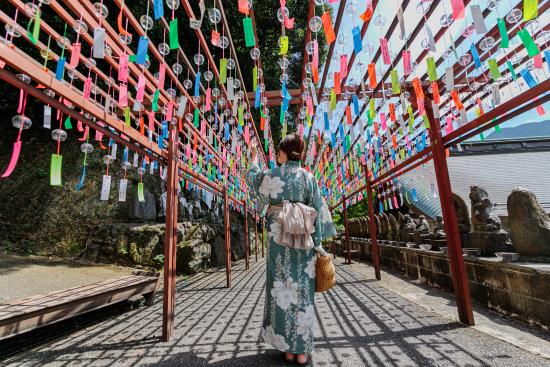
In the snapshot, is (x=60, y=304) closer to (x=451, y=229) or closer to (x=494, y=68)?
(x=451, y=229)

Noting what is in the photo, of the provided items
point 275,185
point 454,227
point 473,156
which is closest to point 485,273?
point 454,227

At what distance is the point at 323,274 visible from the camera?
2514 mm

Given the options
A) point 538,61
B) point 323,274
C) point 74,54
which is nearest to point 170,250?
point 323,274

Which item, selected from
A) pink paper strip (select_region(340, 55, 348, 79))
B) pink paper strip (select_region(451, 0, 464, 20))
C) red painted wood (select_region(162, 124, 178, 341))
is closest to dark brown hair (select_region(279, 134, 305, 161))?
pink paper strip (select_region(340, 55, 348, 79))

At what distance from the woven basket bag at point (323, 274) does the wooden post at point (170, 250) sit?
1742 mm

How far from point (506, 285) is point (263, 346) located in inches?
131

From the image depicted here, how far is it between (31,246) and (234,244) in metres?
6.99

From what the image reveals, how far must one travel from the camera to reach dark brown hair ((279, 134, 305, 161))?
271cm

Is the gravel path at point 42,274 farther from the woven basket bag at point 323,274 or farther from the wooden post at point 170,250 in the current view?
the woven basket bag at point 323,274

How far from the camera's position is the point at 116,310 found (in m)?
4.48

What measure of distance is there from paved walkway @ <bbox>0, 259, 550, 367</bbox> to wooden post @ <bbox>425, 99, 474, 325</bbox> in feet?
0.82

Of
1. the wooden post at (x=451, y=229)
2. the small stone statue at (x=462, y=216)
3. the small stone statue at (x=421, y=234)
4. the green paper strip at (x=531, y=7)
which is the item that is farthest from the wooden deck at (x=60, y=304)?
the small stone statue at (x=421, y=234)

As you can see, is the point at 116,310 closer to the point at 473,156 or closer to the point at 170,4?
the point at 170,4

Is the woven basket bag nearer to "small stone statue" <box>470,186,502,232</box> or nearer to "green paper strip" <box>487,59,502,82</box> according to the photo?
"green paper strip" <box>487,59,502,82</box>
